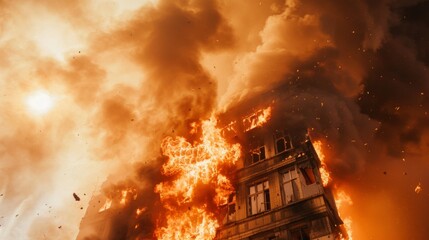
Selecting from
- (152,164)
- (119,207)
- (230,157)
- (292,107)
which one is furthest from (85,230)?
(292,107)

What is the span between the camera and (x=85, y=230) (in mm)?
33781

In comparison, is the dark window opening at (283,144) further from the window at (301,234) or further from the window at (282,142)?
the window at (301,234)

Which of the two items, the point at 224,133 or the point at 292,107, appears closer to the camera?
the point at 292,107

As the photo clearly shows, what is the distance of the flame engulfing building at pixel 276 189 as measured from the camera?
53.3 ft

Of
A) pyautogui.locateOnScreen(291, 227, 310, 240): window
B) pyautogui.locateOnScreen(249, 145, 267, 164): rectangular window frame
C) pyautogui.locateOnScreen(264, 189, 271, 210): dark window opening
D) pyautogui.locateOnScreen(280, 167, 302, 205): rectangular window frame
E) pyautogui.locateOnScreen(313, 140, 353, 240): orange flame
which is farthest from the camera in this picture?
pyautogui.locateOnScreen(249, 145, 267, 164): rectangular window frame

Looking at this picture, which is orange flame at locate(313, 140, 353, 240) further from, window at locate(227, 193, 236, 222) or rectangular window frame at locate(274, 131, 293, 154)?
window at locate(227, 193, 236, 222)

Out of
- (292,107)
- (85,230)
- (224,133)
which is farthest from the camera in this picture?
(85,230)

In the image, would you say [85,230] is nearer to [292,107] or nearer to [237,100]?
[237,100]

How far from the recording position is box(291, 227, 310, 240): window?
628 inches

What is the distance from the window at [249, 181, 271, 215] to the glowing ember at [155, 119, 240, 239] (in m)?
1.51

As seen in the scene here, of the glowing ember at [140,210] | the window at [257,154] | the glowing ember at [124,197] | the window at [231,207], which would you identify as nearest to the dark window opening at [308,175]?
the window at [257,154]

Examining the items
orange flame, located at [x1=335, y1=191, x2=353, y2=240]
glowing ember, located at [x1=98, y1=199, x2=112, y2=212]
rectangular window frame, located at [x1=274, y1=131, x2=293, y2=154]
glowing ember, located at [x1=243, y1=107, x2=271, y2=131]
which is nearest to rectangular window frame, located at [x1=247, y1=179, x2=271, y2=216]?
rectangular window frame, located at [x1=274, y1=131, x2=293, y2=154]

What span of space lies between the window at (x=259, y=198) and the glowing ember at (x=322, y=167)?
345 centimetres

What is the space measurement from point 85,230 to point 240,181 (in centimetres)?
2197
